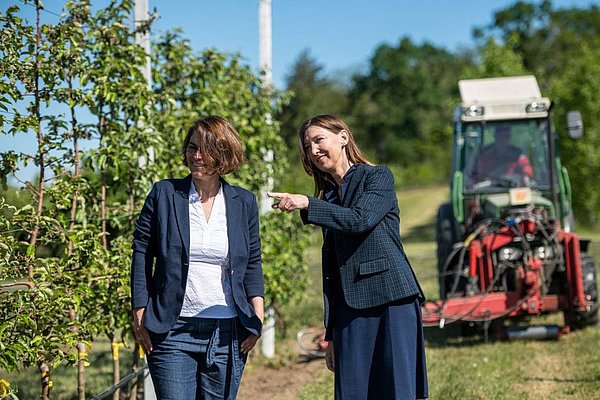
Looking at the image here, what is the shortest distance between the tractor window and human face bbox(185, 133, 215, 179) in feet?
23.4

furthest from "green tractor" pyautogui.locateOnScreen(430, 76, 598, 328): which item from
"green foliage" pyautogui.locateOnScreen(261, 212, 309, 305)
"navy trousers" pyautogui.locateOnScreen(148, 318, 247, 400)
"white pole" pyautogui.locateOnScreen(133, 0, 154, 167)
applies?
"navy trousers" pyautogui.locateOnScreen(148, 318, 247, 400)

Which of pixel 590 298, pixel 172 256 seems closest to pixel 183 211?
pixel 172 256

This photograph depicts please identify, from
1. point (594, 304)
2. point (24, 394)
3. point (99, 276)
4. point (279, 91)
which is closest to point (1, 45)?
point (99, 276)

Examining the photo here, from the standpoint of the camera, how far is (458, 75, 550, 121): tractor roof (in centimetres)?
1058

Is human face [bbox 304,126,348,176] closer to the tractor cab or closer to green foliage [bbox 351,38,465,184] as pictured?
the tractor cab

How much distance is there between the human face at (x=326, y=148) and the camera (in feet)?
12.2

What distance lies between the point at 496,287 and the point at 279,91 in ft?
10.3

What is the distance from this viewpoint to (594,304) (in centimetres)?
953

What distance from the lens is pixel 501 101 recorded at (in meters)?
10.8

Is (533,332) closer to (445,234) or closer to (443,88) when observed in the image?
(445,234)

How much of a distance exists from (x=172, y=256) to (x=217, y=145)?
0.50 m

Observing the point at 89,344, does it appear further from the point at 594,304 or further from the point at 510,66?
the point at 510,66

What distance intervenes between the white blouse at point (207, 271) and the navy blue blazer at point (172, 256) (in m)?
0.03

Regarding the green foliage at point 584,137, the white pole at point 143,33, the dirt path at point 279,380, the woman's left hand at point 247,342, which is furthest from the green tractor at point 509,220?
the green foliage at point 584,137
